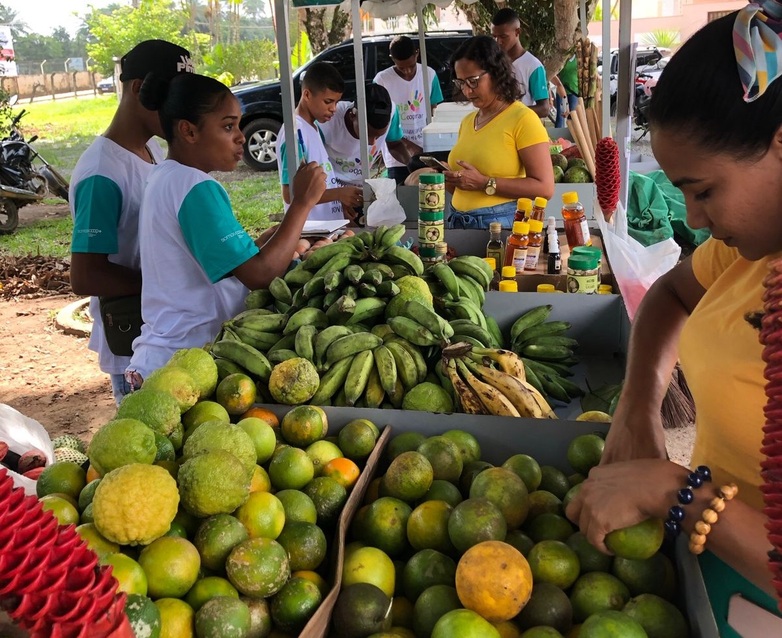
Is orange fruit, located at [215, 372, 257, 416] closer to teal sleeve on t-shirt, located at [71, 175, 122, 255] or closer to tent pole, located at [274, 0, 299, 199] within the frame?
teal sleeve on t-shirt, located at [71, 175, 122, 255]

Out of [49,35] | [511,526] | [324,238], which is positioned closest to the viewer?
[511,526]

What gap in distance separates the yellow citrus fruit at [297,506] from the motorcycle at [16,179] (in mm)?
10878

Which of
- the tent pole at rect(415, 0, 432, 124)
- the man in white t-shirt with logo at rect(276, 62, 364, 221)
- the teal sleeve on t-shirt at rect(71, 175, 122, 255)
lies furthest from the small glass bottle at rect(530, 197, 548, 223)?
the tent pole at rect(415, 0, 432, 124)

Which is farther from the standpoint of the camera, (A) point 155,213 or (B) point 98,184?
(B) point 98,184

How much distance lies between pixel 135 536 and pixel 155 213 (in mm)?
1597

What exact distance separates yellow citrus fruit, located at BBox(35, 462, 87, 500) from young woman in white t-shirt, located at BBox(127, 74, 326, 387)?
3.61 feet

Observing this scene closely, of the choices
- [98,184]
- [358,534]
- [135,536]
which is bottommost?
[358,534]

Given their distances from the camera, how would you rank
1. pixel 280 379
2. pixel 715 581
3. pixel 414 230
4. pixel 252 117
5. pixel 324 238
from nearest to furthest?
pixel 715 581
pixel 280 379
pixel 324 238
pixel 414 230
pixel 252 117

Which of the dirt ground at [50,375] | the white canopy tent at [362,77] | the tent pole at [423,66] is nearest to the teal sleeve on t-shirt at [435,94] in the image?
the tent pole at [423,66]

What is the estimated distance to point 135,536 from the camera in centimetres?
132

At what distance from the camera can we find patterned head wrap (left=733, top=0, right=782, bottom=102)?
42.4 inches

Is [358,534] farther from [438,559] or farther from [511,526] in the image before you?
[511,526]

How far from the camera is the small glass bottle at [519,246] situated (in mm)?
3445

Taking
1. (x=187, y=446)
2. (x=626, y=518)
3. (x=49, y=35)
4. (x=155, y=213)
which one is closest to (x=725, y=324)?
(x=626, y=518)
